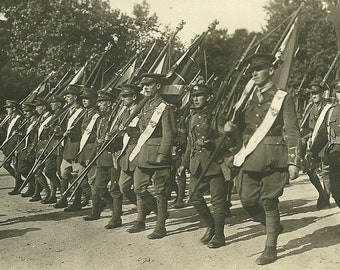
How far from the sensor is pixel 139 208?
7.41 m

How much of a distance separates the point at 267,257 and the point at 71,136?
15.4 feet

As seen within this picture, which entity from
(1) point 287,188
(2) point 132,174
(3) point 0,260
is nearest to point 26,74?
(1) point 287,188

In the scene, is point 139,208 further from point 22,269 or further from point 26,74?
point 26,74

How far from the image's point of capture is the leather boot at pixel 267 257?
→ 5.45m

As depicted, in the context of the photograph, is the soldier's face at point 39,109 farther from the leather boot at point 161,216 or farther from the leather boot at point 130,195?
the leather boot at point 161,216

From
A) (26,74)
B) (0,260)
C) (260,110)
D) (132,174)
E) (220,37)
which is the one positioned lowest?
(0,260)

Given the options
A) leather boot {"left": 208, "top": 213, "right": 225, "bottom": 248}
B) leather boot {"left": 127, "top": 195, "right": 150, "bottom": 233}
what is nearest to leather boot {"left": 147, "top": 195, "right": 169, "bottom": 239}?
leather boot {"left": 127, "top": 195, "right": 150, "bottom": 233}

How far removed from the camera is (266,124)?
5.64 metres

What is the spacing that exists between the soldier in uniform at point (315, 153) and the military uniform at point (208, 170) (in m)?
2.22

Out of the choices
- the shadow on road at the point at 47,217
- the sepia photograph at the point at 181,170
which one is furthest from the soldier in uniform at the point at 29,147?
the shadow on road at the point at 47,217

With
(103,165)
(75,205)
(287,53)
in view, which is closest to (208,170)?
(287,53)

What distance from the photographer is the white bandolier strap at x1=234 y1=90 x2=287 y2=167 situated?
5.61 m

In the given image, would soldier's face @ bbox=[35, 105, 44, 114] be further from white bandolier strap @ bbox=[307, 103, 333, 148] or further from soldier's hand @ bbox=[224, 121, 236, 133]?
soldier's hand @ bbox=[224, 121, 236, 133]

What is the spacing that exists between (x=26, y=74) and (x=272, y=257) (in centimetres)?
1867
